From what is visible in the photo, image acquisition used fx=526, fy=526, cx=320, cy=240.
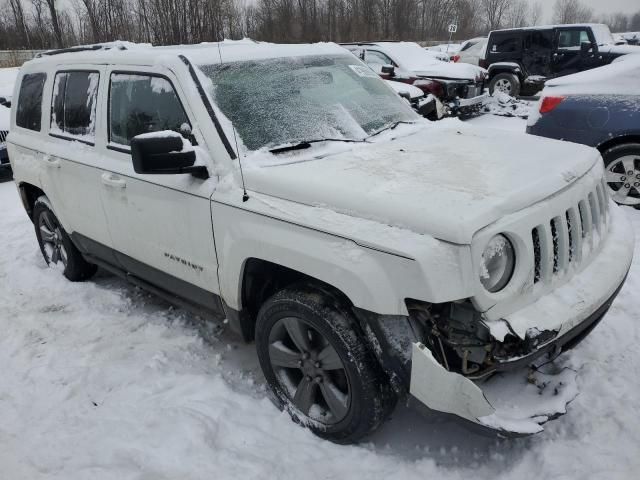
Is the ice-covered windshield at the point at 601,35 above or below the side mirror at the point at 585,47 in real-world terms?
above

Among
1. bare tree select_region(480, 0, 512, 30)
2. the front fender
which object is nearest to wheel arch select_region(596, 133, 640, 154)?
the front fender

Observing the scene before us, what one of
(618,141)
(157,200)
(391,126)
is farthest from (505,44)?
(157,200)

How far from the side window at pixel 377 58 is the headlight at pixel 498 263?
1069cm

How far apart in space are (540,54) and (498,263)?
14.0 meters

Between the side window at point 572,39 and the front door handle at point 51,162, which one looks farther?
the side window at point 572,39

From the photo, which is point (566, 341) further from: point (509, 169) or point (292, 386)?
point (292, 386)

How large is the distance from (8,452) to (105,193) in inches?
65.6

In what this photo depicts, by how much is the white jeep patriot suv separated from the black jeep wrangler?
1183 cm

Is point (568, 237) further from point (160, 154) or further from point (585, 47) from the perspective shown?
point (585, 47)

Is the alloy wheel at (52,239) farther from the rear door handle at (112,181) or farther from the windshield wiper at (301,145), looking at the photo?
the windshield wiper at (301,145)

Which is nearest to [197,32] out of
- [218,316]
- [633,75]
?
[633,75]

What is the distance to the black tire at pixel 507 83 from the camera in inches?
559

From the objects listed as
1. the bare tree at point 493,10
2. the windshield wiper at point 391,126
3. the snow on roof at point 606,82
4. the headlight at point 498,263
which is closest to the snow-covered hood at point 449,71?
the snow on roof at point 606,82

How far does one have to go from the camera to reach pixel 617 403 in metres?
2.80
